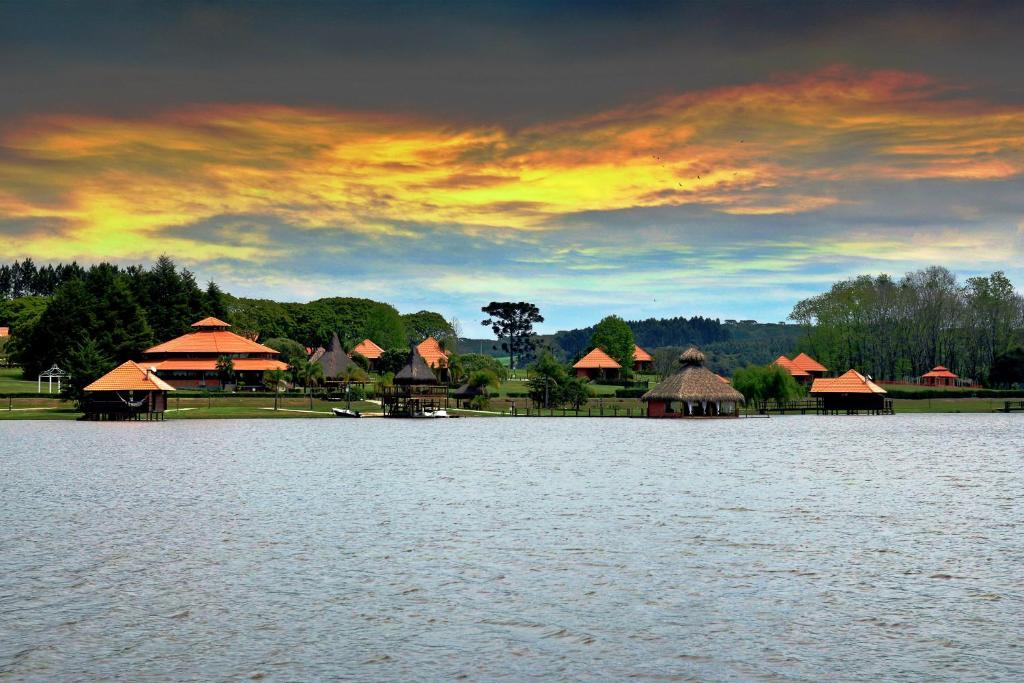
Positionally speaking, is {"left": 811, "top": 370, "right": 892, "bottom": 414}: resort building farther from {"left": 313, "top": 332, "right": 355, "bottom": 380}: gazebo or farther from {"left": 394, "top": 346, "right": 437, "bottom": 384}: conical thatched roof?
{"left": 313, "top": 332, "right": 355, "bottom": 380}: gazebo

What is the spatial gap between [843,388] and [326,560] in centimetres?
10833

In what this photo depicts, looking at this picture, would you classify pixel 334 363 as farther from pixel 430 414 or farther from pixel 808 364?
pixel 808 364

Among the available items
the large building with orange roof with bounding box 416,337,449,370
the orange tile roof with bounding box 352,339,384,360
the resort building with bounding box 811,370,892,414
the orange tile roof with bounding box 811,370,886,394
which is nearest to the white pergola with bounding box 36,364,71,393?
the large building with orange roof with bounding box 416,337,449,370

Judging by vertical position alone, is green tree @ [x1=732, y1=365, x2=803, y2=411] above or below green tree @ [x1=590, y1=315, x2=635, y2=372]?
below

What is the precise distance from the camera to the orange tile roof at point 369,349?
171000mm

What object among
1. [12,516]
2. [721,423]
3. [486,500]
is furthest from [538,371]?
[12,516]

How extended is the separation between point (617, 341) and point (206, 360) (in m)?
69.2

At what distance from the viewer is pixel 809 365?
6206 inches

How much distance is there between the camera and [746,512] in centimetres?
3616

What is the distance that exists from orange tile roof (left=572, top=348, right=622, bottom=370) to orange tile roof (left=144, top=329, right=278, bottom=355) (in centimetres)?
5071

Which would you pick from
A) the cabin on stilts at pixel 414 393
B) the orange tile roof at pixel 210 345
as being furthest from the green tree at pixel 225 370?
the cabin on stilts at pixel 414 393

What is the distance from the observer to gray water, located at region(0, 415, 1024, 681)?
16.9 m

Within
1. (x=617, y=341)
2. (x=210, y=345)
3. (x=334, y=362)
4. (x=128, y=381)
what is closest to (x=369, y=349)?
(x=334, y=362)

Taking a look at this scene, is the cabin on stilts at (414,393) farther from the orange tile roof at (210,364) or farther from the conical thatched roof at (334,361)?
the orange tile roof at (210,364)
